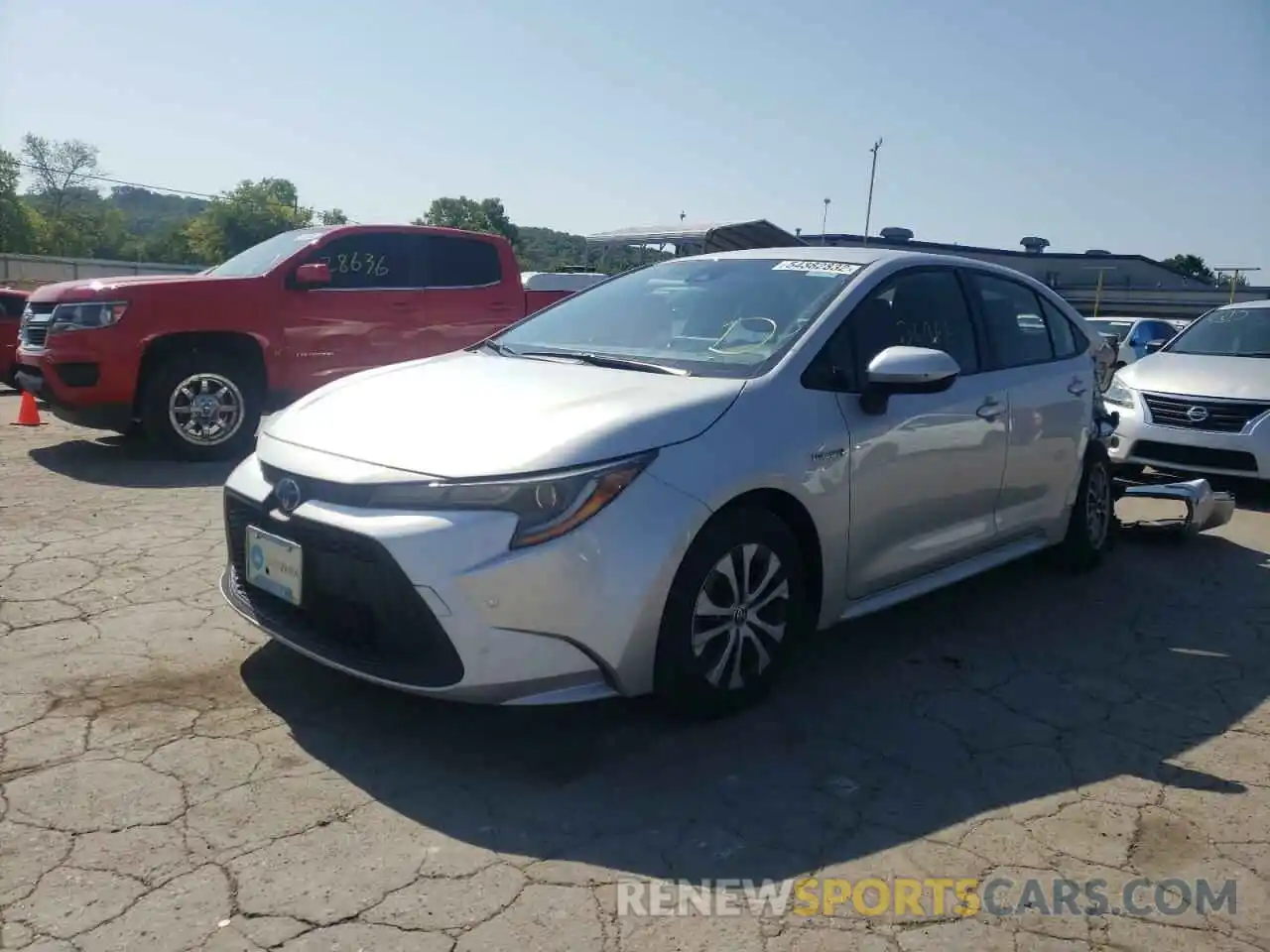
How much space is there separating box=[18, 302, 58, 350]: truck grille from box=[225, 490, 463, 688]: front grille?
5.25 metres

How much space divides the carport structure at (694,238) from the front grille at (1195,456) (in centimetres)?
981

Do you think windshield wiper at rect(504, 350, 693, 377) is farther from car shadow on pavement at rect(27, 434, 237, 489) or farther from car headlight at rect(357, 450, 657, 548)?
car shadow on pavement at rect(27, 434, 237, 489)

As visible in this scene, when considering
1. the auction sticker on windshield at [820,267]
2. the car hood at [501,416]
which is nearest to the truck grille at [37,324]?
the car hood at [501,416]

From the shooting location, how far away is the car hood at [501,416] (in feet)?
9.91

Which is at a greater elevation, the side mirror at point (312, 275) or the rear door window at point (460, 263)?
the rear door window at point (460, 263)

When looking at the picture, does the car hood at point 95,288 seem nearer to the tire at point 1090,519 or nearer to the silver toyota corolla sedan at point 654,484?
the silver toyota corolla sedan at point 654,484

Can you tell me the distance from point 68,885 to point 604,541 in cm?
152

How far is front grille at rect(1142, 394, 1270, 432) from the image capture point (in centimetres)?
750

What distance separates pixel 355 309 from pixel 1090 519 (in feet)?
19.2

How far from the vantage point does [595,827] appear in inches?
109

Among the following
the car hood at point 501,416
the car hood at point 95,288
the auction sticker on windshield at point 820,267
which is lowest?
the car hood at point 501,416

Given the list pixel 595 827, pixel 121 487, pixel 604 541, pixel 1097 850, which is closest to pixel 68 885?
pixel 595 827

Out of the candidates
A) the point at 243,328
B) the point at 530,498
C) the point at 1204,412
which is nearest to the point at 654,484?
the point at 530,498

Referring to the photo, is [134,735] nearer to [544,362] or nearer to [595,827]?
[595,827]
